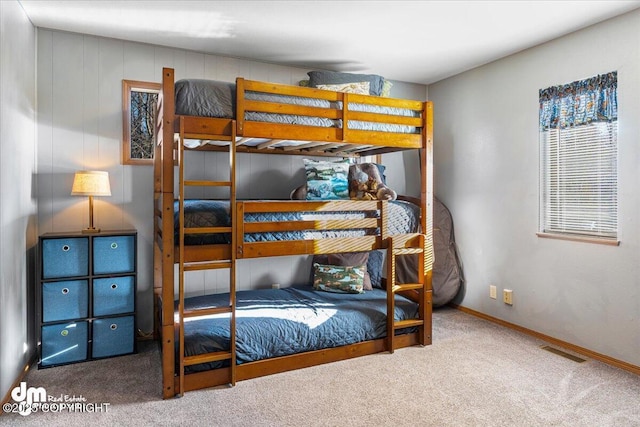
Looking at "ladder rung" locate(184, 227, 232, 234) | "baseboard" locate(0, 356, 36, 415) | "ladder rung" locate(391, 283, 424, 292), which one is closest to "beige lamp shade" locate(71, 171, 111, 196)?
"ladder rung" locate(184, 227, 232, 234)

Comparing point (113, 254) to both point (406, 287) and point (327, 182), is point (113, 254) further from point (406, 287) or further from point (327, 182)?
point (406, 287)

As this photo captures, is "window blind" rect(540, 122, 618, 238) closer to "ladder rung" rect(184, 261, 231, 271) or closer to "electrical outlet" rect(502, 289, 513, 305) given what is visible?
"electrical outlet" rect(502, 289, 513, 305)

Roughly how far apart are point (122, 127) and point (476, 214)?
11.3 ft

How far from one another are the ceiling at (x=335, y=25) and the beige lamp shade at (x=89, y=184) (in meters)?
1.13

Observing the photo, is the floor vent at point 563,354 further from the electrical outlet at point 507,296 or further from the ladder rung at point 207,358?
the ladder rung at point 207,358

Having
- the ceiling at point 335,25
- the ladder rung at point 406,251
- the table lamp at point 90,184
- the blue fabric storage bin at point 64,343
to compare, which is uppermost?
the ceiling at point 335,25

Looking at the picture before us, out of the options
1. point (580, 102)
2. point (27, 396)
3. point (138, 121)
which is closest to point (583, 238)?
point (580, 102)

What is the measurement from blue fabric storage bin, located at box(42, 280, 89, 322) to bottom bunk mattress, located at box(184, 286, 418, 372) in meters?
0.74

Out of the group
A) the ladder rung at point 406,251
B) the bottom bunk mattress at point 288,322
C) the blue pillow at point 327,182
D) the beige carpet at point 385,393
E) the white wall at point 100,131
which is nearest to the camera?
the beige carpet at point 385,393

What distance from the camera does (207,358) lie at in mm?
2635

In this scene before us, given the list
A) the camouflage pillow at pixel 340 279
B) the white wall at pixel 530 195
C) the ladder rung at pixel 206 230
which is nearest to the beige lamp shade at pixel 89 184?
the ladder rung at pixel 206 230

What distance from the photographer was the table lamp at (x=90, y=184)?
304 cm

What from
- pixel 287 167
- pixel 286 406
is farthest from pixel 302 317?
pixel 287 167

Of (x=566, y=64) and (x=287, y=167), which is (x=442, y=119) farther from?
(x=287, y=167)
